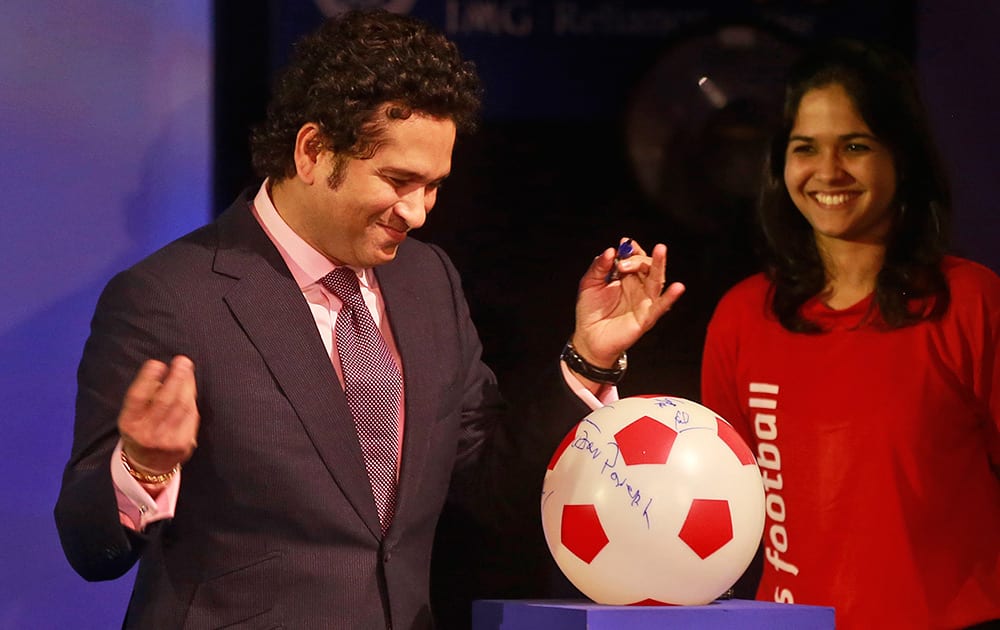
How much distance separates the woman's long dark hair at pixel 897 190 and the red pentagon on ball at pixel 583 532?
1.01 metres

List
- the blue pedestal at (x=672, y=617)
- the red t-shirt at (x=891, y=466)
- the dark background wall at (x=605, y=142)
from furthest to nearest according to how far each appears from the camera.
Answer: the dark background wall at (x=605, y=142) → the red t-shirt at (x=891, y=466) → the blue pedestal at (x=672, y=617)

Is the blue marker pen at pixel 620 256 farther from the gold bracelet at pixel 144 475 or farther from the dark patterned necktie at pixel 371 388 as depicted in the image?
the gold bracelet at pixel 144 475

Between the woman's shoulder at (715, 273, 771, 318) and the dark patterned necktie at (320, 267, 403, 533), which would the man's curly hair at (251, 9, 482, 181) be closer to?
the dark patterned necktie at (320, 267, 403, 533)

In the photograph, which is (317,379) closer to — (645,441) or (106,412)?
(106,412)

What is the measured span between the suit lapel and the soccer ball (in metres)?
0.36

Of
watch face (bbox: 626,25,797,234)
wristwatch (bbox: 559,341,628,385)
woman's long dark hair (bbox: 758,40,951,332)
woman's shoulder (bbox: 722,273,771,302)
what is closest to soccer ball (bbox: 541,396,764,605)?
wristwatch (bbox: 559,341,628,385)

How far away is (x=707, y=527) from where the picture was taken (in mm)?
1963

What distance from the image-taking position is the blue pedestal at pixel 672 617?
1894 millimetres

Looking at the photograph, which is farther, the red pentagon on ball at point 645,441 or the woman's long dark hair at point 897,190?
the woman's long dark hair at point 897,190

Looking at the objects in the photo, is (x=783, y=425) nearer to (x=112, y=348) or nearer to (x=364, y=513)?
(x=364, y=513)

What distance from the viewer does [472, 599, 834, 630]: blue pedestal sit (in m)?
1.89

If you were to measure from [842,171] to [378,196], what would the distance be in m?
1.07

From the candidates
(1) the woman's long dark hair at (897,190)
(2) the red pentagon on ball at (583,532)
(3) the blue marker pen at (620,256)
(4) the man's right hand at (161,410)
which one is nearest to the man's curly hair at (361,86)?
(3) the blue marker pen at (620,256)

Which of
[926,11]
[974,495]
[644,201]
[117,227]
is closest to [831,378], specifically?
[974,495]
